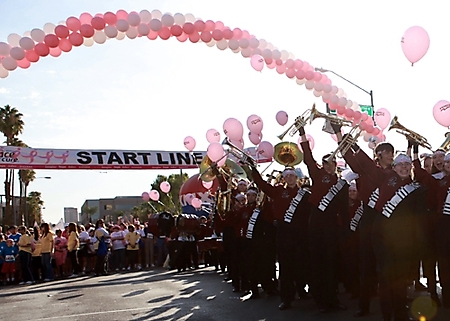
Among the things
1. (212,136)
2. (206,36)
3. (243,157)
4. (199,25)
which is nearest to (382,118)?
(243,157)

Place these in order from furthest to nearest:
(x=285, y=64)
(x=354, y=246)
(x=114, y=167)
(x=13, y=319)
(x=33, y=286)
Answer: (x=114, y=167) < (x=33, y=286) < (x=285, y=64) < (x=13, y=319) < (x=354, y=246)

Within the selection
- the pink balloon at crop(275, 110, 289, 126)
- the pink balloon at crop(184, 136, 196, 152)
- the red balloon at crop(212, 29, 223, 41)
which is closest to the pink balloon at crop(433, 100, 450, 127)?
the pink balloon at crop(275, 110, 289, 126)

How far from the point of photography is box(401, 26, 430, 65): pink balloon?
28.2 ft

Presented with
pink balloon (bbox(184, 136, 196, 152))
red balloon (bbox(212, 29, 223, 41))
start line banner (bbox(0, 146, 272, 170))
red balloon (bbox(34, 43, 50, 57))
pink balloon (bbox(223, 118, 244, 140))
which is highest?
red balloon (bbox(212, 29, 223, 41))

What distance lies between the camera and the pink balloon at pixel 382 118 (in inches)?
398

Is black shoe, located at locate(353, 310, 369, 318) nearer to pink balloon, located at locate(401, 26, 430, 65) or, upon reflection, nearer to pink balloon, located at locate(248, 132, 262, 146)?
pink balloon, located at locate(401, 26, 430, 65)

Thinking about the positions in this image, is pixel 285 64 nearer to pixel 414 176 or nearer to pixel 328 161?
pixel 328 161

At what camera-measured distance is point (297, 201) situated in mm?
7738

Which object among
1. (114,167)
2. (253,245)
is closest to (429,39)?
(253,245)

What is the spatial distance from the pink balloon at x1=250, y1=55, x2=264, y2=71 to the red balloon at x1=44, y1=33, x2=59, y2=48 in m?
3.89

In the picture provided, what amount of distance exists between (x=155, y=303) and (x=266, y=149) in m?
4.18

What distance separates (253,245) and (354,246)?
67.9 inches

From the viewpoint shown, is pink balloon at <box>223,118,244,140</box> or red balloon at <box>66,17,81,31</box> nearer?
red balloon at <box>66,17,81,31</box>

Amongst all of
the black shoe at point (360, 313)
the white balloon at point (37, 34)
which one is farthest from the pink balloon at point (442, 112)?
the white balloon at point (37, 34)
